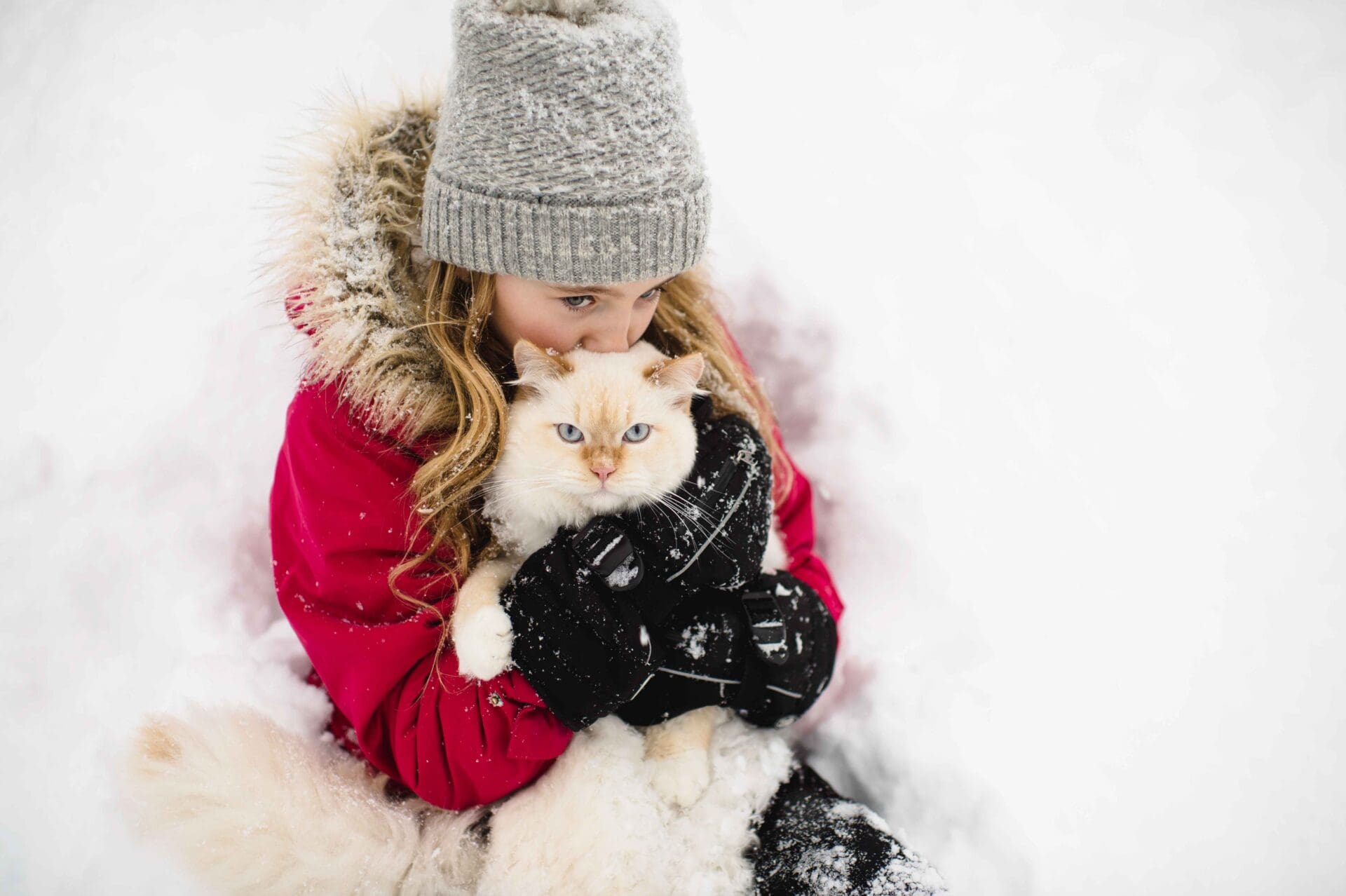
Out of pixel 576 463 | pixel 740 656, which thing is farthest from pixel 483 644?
pixel 740 656

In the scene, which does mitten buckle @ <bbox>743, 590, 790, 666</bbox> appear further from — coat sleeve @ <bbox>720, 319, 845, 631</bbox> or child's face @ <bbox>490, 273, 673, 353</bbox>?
child's face @ <bbox>490, 273, 673, 353</bbox>

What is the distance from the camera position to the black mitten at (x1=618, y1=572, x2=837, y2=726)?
5.46 ft

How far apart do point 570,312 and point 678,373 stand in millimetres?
292

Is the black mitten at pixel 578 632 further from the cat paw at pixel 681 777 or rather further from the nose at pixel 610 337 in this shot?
the nose at pixel 610 337

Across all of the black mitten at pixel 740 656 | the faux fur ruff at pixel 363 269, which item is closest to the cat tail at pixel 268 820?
the black mitten at pixel 740 656

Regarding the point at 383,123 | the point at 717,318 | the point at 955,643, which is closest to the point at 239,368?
the point at 383,123

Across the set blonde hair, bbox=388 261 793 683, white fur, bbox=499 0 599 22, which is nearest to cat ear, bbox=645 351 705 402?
blonde hair, bbox=388 261 793 683

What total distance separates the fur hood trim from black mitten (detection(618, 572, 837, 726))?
80 cm

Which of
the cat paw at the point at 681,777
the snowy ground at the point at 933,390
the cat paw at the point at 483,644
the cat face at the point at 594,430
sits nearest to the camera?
the cat paw at the point at 483,644

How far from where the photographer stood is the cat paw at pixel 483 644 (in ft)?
4.63

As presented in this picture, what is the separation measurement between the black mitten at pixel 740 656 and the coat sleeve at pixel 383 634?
30cm

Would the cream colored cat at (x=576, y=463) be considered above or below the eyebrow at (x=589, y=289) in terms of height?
below

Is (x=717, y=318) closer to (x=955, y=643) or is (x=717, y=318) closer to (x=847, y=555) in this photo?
(x=847, y=555)

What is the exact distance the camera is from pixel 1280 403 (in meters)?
2.24
